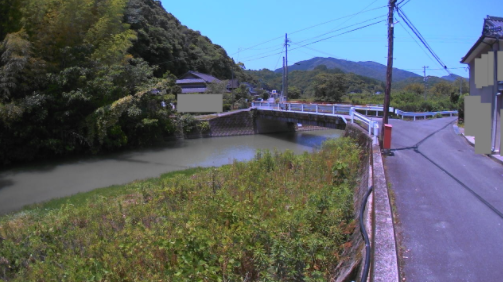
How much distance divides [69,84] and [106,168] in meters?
5.18

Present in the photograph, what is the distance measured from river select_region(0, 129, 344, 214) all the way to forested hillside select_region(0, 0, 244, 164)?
119cm

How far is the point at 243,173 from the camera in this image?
868cm

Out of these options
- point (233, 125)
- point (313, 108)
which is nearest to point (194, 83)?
point (233, 125)

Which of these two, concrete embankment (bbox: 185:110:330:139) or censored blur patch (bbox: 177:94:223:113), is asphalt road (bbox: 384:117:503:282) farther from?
censored blur patch (bbox: 177:94:223:113)

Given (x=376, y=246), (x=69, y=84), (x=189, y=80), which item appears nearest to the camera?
(x=376, y=246)

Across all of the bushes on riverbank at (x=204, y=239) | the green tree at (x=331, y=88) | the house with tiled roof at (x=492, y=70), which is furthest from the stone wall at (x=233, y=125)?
the bushes on riverbank at (x=204, y=239)

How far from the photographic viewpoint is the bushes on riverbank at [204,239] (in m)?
3.41

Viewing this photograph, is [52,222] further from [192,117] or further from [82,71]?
[192,117]

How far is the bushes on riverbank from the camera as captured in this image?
3414 mm

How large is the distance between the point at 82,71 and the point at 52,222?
1254cm

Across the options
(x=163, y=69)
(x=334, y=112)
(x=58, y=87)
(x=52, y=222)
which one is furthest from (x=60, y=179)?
(x=163, y=69)

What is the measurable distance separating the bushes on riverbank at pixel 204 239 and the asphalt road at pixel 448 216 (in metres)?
0.88

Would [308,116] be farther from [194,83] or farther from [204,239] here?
[194,83]

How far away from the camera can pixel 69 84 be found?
1694cm
